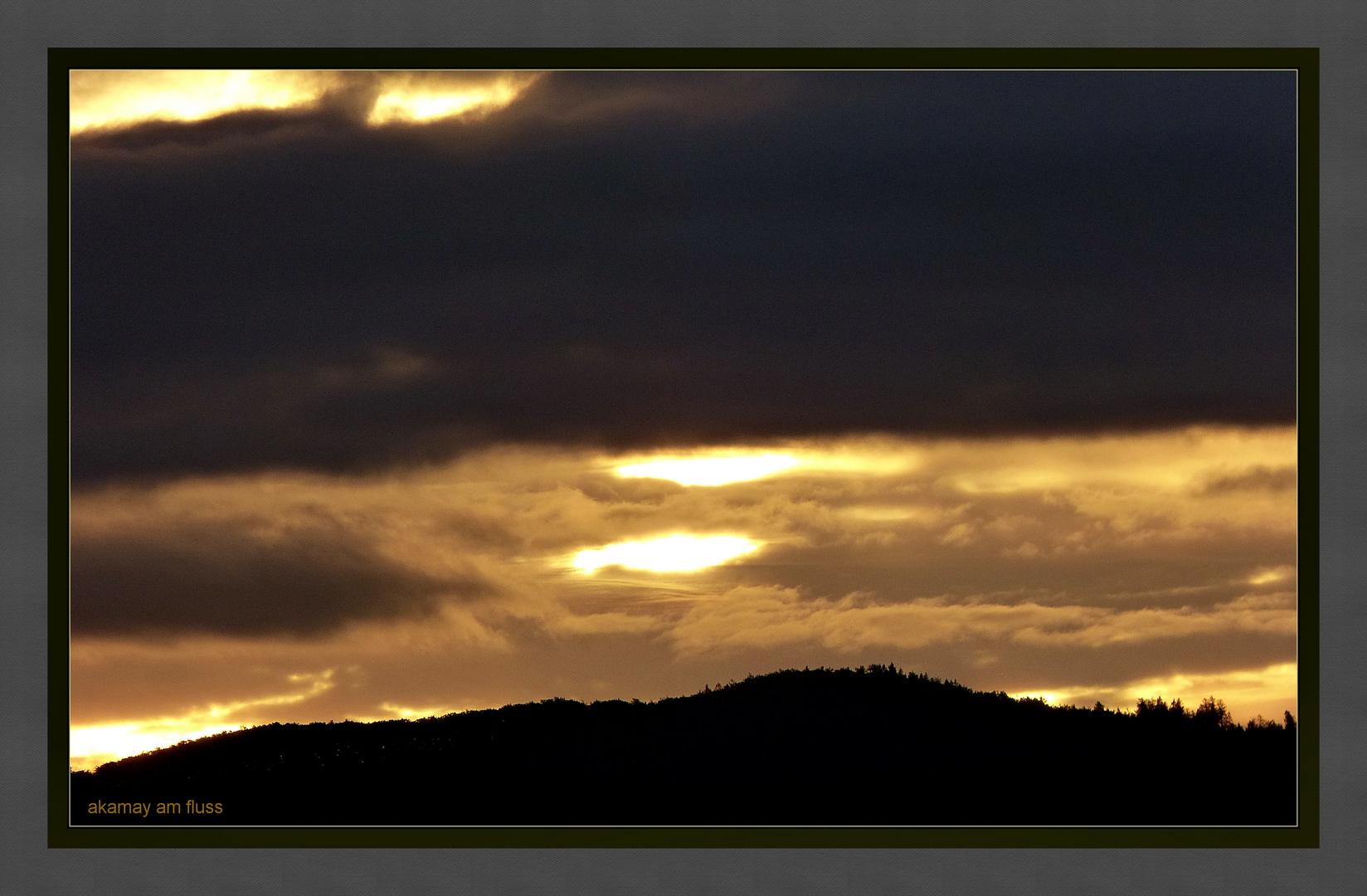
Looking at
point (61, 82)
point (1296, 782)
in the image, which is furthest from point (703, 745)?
point (61, 82)

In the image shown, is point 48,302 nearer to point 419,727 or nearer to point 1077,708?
point 419,727

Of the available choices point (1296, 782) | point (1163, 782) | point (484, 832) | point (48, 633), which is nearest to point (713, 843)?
point (484, 832)

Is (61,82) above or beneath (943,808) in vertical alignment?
above

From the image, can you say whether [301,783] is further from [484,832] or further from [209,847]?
[484,832]

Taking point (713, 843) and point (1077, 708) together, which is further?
point (1077, 708)

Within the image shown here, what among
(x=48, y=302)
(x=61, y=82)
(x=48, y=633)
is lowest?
(x=48, y=633)

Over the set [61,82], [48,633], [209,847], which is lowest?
[209,847]
